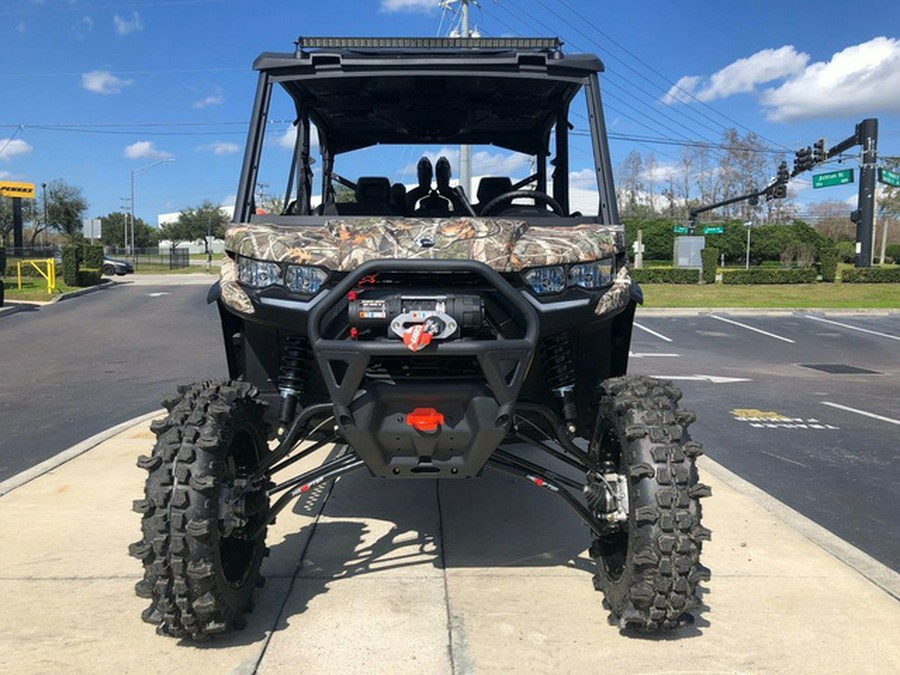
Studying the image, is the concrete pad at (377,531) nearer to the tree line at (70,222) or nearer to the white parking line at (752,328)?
the white parking line at (752,328)

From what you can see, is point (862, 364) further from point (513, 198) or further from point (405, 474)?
point (405, 474)

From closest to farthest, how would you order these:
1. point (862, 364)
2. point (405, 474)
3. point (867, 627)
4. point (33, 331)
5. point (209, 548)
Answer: point (209, 548), point (405, 474), point (867, 627), point (862, 364), point (33, 331)

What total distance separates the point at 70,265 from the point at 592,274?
Answer: 99.2 feet

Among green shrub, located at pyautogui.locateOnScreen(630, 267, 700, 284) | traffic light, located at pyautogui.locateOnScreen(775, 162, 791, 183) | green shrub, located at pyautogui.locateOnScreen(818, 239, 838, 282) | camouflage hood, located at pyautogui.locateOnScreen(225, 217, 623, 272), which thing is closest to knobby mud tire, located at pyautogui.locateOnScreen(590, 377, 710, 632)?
camouflage hood, located at pyautogui.locateOnScreen(225, 217, 623, 272)

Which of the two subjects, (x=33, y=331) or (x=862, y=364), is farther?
(x=33, y=331)

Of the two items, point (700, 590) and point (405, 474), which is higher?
point (405, 474)

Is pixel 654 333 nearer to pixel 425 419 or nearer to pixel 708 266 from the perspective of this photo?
pixel 425 419

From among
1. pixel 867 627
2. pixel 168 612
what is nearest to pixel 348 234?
pixel 168 612

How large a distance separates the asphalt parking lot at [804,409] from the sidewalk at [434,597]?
2.56 ft

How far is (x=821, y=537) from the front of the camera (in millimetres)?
4895

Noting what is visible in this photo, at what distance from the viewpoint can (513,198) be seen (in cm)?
473

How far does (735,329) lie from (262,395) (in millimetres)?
17760

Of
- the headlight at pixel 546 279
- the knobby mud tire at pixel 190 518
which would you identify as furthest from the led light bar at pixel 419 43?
the knobby mud tire at pixel 190 518

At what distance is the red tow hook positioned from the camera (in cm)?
329
